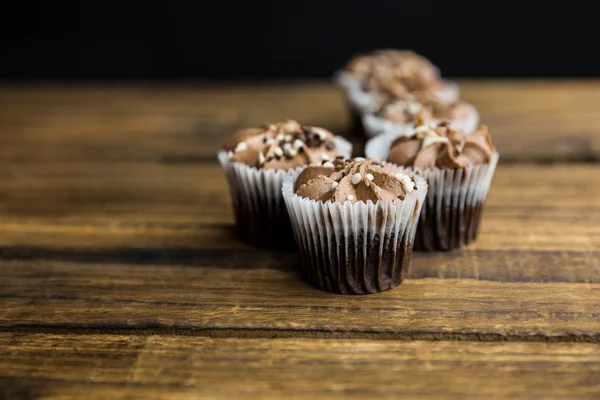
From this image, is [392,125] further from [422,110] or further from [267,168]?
[267,168]

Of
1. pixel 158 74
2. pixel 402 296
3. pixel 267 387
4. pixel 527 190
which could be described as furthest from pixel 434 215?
pixel 158 74

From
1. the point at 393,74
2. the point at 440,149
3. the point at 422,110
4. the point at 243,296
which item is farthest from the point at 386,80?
the point at 243,296

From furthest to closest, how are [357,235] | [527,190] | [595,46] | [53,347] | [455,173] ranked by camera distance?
[595,46] < [527,190] < [455,173] < [357,235] < [53,347]

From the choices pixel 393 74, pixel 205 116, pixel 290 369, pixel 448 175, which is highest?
pixel 393 74

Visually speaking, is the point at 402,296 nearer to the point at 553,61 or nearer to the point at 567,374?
the point at 567,374

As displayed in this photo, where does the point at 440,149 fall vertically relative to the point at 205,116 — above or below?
above

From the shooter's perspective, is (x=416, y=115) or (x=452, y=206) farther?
(x=416, y=115)
